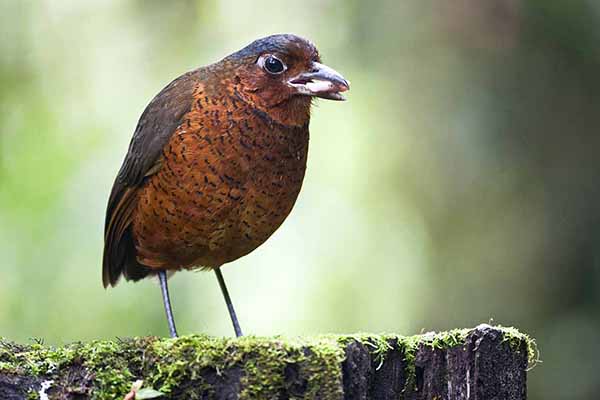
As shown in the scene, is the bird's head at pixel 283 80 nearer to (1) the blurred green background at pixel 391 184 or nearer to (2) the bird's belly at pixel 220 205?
(2) the bird's belly at pixel 220 205

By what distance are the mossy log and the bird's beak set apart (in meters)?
1.38

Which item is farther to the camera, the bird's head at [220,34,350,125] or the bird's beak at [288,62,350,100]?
the bird's head at [220,34,350,125]

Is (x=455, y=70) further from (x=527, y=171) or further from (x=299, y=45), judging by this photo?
(x=299, y=45)

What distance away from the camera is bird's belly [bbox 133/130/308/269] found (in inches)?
158

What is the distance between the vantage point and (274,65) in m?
4.22

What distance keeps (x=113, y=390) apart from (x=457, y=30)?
3.72 m

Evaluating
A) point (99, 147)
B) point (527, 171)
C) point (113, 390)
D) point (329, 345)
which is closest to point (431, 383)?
point (329, 345)

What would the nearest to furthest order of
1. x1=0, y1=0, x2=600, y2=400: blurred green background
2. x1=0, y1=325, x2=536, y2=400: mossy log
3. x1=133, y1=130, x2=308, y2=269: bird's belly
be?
1. x1=0, y1=325, x2=536, y2=400: mossy log
2. x1=133, y1=130, x2=308, y2=269: bird's belly
3. x1=0, y1=0, x2=600, y2=400: blurred green background

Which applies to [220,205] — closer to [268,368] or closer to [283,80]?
[283,80]

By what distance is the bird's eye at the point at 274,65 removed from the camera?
13.8 ft

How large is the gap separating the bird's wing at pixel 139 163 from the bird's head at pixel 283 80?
29cm

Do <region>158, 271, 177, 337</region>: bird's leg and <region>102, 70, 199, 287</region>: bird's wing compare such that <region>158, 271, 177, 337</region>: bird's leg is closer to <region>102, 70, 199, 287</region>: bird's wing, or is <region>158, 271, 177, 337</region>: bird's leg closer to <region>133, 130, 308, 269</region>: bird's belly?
<region>102, 70, 199, 287</region>: bird's wing

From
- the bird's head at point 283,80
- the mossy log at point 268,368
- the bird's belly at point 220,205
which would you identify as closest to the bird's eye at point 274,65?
the bird's head at point 283,80

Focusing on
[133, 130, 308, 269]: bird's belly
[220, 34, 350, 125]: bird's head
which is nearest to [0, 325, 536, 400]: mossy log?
[133, 130, 308, 269]: bird's belly
